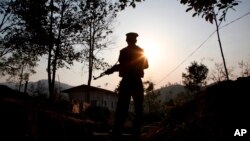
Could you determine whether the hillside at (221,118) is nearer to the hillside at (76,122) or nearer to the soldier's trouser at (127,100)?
the hillside at (76,122)

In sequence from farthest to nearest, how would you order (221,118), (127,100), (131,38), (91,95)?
1. (91,95)
2. (221,118)
3. (131,38)
4. (127,100)

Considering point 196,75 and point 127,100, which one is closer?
point 127,100

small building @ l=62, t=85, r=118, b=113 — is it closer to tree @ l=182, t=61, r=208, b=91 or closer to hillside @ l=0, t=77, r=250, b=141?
tree @ l=182, t=61, r=208, b=91

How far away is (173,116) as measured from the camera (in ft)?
31.9

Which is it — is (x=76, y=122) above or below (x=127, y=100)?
below

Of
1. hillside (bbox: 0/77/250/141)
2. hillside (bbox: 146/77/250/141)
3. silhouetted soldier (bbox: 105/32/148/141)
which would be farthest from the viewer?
hillside (bbox: 146/77/250/141)

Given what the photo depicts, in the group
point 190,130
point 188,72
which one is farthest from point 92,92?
point 190,130

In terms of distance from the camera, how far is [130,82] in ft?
17.3

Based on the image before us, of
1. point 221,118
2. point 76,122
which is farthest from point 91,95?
point 221,118

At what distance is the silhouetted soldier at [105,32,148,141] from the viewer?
510 cm

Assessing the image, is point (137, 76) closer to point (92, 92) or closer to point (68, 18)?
point (68, 18)

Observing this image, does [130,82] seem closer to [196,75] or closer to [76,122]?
[76,122]

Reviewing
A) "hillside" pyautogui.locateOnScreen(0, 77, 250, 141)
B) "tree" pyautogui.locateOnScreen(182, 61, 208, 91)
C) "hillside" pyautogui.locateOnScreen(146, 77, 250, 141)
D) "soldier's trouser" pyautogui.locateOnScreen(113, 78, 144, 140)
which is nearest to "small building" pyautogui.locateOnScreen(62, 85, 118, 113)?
"tree" pyautogui.locateOnScreen(182, 61, 208, 91)

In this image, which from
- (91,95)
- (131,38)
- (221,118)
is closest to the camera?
(131,38)
